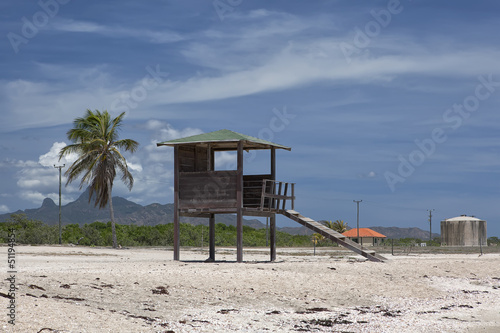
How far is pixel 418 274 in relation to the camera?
2286cm

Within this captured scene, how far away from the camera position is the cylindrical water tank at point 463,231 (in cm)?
7538

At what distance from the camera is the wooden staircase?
2653 cm

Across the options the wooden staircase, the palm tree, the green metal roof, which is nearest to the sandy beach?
the wooden staircase

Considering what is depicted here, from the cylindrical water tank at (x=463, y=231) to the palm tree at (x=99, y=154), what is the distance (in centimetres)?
4355

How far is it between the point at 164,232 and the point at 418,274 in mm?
45311

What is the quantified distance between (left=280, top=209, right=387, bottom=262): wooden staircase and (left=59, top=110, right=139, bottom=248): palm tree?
23454mm

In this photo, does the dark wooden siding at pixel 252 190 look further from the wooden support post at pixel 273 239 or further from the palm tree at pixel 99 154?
the palm tree at pixel 99 154

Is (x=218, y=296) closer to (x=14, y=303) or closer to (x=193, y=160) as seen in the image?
(x=14, y=303)

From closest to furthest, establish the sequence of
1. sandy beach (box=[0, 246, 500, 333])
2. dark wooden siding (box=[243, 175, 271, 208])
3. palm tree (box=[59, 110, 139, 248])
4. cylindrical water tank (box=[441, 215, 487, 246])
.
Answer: sandy beach (box=[0, 246, 500, 333]), dark wooden siding (box=[243, 175, 271, 208]), palm tree (box=[59, 110, 139, 248]), cylindrical water tank (box=[441, 215, 487, 246])

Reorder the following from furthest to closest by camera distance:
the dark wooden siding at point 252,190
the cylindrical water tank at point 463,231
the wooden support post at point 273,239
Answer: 1. the cylindrical water tank at point 463,231
2. the wooden support post at point 273,239
3. the dark wooden siding at point 252,190

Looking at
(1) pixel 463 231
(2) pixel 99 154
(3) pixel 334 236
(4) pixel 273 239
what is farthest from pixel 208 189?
(1) pixel 463 231

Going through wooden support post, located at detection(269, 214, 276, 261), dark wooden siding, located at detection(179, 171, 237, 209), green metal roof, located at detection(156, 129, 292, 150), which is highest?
green metal roof, located at detection(156, 129, 292, 150)

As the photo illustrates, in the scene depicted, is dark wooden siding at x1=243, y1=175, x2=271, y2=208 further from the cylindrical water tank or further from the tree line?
the cylindrical water tank

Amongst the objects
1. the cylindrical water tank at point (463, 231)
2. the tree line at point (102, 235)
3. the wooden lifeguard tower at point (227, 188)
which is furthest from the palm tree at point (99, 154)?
the cylindrical water tank at point (463, 231)
